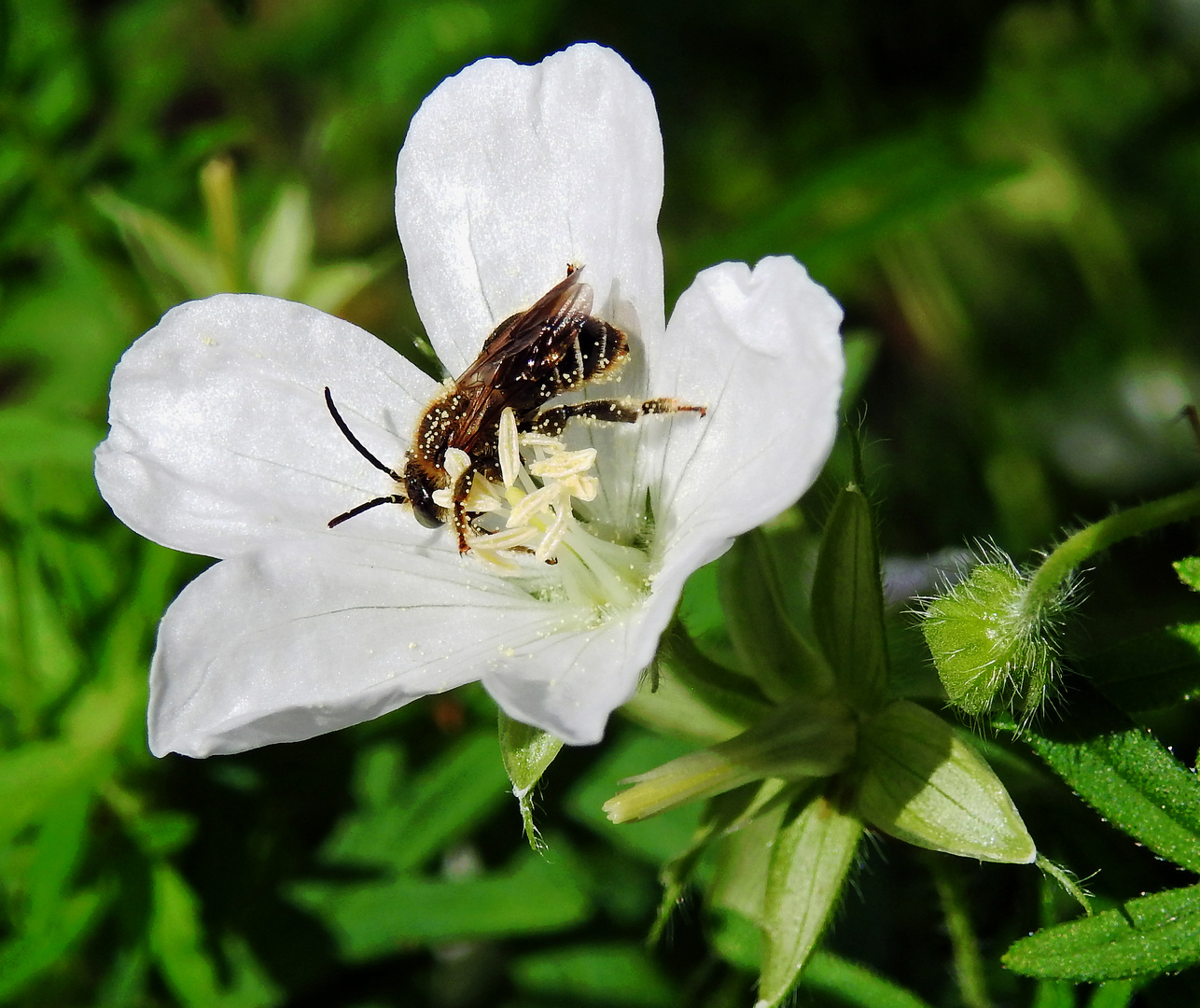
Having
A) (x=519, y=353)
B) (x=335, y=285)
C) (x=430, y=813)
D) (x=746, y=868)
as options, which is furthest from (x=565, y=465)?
(x=335, y=285)

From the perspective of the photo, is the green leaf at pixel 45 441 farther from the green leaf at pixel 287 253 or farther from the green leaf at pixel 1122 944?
the green leaf at pixel 1122 944

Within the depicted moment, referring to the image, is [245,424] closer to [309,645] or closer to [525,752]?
[309,645]

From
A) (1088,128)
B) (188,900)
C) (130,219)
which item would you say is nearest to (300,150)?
(130,219)

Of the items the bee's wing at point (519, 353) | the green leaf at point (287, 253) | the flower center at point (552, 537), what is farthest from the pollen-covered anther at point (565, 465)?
the green leaf at point (287, 253)

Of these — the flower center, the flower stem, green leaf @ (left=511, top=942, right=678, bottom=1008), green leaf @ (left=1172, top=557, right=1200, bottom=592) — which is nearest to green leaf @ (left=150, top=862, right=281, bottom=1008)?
green leaf @ (left=511, top=942, right=678, bottom=1008)

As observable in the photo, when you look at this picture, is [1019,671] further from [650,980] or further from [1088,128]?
[1088,128]

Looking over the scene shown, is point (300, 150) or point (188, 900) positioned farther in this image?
point (300, 150)
